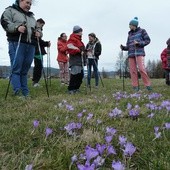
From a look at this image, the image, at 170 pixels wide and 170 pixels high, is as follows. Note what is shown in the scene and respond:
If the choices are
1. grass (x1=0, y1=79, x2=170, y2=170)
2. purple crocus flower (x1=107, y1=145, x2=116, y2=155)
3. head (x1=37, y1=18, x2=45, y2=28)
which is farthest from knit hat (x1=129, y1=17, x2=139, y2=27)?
purple crocus flower (x1=107, y1=145, x2=116, y2=155)

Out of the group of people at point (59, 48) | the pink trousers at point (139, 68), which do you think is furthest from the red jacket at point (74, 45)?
the pink trousers at point (139, 68)

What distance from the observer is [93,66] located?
1424 cm

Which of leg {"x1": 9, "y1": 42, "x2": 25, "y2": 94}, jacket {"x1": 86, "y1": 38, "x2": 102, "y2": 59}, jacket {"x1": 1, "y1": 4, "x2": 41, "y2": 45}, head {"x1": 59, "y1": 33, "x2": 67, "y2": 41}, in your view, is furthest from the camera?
head {"x1": 59, "y1": 33, "x2": 67, "y2": 41}

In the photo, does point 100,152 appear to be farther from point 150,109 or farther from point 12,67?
point 12,67

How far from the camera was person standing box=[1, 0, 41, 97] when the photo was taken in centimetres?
723

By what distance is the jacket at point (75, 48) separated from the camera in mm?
9852

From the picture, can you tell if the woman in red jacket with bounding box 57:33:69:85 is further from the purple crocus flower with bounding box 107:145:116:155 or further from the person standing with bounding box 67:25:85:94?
the purple crocus flower with bounding box 107:145:116:155

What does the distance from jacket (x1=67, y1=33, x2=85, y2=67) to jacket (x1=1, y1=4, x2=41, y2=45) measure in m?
2.29

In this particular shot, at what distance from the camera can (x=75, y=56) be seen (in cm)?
1009

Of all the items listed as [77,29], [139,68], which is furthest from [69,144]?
[139,68]

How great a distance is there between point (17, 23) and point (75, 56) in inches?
123

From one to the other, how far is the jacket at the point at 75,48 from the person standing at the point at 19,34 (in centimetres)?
218

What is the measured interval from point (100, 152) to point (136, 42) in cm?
816

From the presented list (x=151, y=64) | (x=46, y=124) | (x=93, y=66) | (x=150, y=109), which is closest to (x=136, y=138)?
(x=46, y=124)
